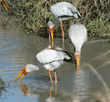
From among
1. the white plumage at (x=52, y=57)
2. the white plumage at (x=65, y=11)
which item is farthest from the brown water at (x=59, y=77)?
the white plumage at (x=65, y=11)

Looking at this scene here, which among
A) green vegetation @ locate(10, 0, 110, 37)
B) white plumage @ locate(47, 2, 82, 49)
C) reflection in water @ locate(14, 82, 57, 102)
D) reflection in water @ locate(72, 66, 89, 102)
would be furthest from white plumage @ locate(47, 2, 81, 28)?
reflection in water @ locate(14, 82, 57, 102)

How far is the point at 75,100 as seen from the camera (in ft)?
12.8

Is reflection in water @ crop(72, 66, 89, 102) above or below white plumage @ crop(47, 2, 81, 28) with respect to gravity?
below

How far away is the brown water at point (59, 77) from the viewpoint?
404 centimetres

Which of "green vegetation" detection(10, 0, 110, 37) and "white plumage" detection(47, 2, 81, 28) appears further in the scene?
"green vegetation" detection(10, 0, 110, 37)

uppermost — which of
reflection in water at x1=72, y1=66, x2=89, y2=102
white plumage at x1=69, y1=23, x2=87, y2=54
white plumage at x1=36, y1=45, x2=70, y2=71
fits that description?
white plumage at x1=69, y1=23, x2=87, y2=54

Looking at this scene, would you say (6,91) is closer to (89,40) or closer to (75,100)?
(75,100)

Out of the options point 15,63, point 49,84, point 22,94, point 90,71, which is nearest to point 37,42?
point 15,63

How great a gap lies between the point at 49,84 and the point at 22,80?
549 mm

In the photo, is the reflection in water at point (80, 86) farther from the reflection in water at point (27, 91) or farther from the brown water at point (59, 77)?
the reflection in water at point (27, 91)

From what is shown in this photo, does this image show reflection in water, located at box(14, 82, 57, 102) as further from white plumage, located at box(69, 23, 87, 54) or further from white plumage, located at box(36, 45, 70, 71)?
white plumage, located at box(69, 23, 87, 54)

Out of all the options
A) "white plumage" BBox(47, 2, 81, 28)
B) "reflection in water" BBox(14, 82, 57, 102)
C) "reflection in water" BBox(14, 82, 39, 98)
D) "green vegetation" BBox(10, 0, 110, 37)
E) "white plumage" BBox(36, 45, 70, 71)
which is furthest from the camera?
"green vegetation" BBox(10, 0, 110, 37)

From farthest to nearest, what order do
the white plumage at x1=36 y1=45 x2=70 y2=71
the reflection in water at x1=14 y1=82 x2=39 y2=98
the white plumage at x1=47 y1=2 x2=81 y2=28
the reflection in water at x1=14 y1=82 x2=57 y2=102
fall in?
the white plumage at x1=47 y1=2 x2=81 y2=28 → the white plumage at x1=36 y1=45 x2=70 y2=71 → the reflection in water at x1=14 y1=82 x2=39 y2=98 → the reflection in water at x1=14 y1=82 x2=57 y2=102

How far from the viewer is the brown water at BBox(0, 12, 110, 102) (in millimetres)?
4035
